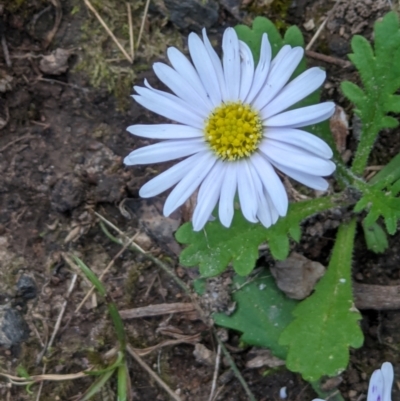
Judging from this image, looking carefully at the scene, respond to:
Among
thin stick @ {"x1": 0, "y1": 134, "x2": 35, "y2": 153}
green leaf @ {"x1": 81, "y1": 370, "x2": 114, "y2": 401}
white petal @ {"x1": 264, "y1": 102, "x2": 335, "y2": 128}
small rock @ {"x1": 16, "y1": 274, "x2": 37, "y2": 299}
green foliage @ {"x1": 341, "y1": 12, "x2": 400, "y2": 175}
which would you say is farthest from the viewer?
thin stick @ {"x1": 0, "y1": 134, "x2": 35, "y2": 153}

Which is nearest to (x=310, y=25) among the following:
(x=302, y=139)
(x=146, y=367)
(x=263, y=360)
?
(x=302, y=139)

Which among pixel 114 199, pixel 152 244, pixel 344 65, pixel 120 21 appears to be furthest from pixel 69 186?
pixel 344 65

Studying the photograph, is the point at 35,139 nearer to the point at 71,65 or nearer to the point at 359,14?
the point at 71,65

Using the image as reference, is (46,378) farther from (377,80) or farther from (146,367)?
(377,80)

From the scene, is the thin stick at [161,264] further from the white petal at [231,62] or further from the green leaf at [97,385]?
the white petal at [231,62]

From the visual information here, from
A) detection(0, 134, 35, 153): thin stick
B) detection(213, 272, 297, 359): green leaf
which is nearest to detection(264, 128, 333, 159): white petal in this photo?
detection(213, 272, 297, 359): green leaf

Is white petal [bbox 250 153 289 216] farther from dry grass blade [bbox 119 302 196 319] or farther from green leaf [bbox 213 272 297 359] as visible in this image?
dry grass blade [bbox 119 302 196 319]
